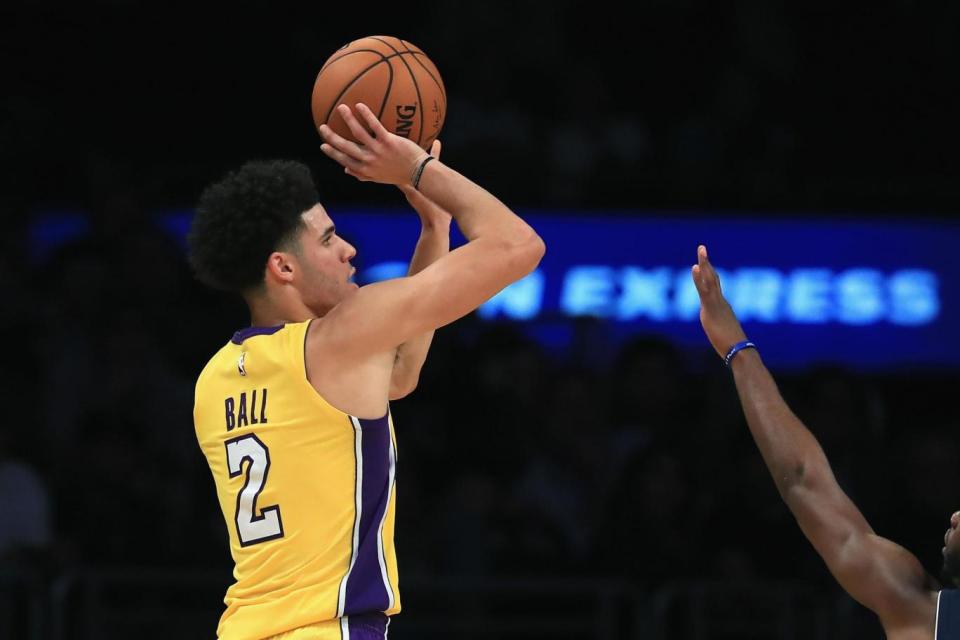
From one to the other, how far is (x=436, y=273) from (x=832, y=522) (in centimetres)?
117

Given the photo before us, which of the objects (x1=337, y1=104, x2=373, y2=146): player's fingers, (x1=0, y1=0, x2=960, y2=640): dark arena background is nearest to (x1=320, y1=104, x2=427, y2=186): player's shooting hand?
(x1=337, y1=104, x2=373, y2=146): player's fingers

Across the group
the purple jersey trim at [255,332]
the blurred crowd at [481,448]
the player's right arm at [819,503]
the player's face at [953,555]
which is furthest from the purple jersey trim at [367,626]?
the blurred crowd at [481,448]

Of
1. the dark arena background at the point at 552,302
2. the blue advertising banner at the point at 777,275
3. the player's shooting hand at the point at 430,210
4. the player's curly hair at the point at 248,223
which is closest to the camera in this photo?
the player's curly hair at the point at 248,223

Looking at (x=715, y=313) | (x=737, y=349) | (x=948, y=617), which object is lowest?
(x=948, y=617)

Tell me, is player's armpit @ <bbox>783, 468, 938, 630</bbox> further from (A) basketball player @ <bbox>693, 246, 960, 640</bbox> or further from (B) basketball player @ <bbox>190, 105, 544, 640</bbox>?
(B) basketball player @ <bbox>190, 105, 544, 640</bbox>

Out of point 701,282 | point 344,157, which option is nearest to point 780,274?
point 701,282

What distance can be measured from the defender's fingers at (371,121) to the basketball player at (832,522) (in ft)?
2.98

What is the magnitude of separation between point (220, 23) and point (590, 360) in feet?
13.3

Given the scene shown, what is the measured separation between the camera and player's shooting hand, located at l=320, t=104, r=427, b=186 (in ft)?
14.0

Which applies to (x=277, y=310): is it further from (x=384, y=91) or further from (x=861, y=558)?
(x=861, y=558)

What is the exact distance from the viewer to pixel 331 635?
403 cm

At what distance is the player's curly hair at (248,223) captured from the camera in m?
4.38

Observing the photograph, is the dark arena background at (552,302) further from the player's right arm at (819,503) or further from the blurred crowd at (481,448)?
the player's right arm at (819,503)

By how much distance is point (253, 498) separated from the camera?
4191 mm
